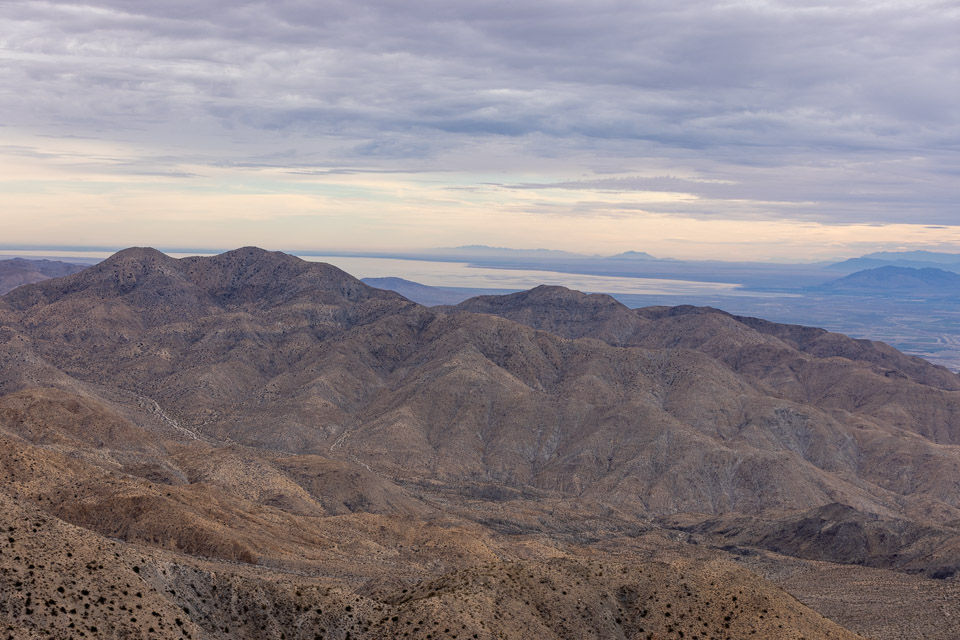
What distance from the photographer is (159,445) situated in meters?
141

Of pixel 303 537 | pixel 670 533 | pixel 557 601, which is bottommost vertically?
pixel 670 533

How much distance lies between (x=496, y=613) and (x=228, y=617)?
16.2 metres

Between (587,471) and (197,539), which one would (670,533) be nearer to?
(587,471)

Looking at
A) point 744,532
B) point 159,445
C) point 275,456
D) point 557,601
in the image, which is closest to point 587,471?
point 744,532

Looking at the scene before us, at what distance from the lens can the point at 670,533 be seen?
140250 mm

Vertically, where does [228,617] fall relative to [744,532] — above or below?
above

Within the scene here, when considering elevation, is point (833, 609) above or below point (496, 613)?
below

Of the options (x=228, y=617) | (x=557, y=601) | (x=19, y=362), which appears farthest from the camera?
(x=19, y=362)

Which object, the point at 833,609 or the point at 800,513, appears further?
the point at 800,513

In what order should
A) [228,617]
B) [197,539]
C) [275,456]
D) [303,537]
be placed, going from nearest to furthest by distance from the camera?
1. [228,617]
2. [197,539]
3. [303,537]
4. [275,456]

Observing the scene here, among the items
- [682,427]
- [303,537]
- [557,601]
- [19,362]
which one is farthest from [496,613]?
[19,362]

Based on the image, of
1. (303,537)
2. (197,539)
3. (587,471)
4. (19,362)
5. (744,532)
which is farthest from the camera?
(19,362)

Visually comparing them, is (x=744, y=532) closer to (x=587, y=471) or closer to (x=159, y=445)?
(x=587, y=471)

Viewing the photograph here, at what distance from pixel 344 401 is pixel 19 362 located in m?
67.7
